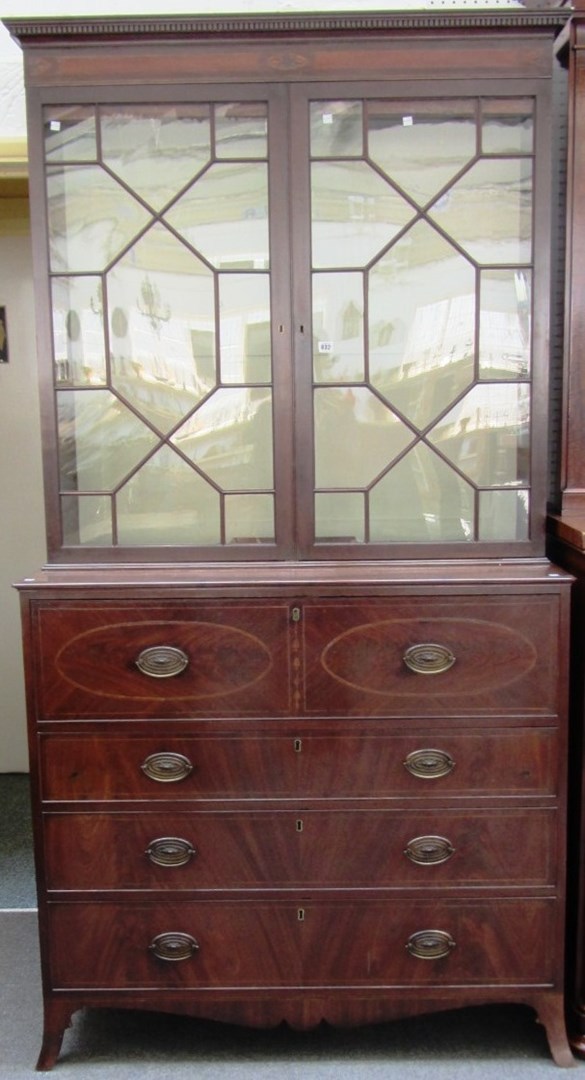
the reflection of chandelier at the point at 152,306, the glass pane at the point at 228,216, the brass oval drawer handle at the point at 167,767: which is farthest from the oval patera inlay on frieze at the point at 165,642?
the glass pane at the point at 228,216

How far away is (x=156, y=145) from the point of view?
5.57 feet

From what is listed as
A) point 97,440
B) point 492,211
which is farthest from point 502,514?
point 97,440

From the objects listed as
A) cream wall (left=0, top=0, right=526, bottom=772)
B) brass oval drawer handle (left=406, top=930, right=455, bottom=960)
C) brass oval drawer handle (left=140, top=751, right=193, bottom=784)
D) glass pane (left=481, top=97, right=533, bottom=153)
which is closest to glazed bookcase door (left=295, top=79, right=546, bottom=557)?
glass pane (left=481, top=97, right=533, bottom=153)

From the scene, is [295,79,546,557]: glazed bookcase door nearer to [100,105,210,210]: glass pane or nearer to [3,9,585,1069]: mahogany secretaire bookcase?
[3,9,585,1069]: mahogany secretaire bookcase

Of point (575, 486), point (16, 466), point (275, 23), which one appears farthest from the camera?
point (16, 466)

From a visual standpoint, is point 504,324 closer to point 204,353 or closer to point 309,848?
point 204,353

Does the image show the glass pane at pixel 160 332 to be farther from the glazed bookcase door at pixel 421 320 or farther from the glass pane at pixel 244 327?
the glazed bookcase door at pixel 421 320

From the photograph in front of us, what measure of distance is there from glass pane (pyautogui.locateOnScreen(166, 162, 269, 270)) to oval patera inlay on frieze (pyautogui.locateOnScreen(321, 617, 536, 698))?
74 cm

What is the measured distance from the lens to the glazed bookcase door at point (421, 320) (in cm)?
169

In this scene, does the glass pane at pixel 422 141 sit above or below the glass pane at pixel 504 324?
above

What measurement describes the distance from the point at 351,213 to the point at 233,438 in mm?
489

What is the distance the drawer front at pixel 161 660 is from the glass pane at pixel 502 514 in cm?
45

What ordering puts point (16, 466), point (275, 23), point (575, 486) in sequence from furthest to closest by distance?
point (16, 466) < point (575, 486) < point (275, 23)

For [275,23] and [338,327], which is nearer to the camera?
[275,23]
